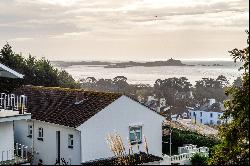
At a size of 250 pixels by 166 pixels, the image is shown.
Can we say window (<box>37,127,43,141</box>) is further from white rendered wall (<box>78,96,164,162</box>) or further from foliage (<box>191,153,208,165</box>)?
foliage (<box>191,153,208,165</box>)

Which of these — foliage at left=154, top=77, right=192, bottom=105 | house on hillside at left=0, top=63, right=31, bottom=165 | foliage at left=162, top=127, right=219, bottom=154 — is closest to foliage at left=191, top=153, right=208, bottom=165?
foliage at left=162, top=127, right=219, bottom=154

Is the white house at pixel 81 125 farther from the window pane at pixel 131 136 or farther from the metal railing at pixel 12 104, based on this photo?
the metal railing at pixel 12 104

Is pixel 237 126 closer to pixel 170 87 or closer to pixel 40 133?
pixel 40 133

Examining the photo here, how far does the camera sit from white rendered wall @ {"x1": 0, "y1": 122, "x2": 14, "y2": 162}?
21688 mm

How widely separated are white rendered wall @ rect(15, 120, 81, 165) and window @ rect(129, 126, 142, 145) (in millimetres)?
3801

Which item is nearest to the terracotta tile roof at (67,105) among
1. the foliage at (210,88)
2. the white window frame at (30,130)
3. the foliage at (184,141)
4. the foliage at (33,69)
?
the white window frame at (30,130)

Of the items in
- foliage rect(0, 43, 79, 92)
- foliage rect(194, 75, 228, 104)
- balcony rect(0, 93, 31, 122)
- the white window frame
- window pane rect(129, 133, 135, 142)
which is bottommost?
window pane rect(129, 133, 135, 142)

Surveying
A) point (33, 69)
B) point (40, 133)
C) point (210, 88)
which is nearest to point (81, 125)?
point (40, 133)

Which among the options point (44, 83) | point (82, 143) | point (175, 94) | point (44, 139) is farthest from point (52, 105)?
point (175, 94)

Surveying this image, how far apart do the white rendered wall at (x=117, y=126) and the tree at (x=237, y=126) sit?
12.0 m

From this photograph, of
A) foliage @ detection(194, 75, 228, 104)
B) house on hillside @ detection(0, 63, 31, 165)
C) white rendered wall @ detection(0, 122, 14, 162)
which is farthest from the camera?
foliage @ detection(194, 75, 228, 104)

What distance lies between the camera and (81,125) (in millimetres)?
25453

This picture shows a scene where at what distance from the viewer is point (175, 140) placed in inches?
1348

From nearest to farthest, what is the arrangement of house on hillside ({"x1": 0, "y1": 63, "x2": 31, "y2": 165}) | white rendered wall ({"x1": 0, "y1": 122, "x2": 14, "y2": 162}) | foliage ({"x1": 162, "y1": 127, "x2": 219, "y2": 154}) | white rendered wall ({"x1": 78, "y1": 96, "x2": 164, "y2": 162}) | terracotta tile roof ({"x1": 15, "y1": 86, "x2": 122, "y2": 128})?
1. house on hillside ({"x1": 0, "y1": 63, "x2": 31, "y2": 165})
2. white rendered wall ({"x1": 0, "y1": 122, "x2": 14, "y2": 162})
3. white rendered wall ({"x1": 78, "y1": 96, "x2": 164, "y2": 162})
4. terracotta tile roof ({"x1": 15, "y1": 86, "x2": 122, "y2": 128})
5. foliage ({"x1": 162, "y1": 127, "x2": 219, "y2": 154})
